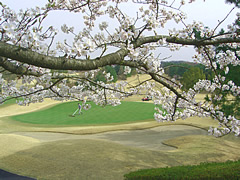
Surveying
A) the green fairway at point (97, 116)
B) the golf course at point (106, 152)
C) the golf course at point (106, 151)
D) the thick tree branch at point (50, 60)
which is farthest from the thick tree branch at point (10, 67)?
the green fairway at point (97, 116)

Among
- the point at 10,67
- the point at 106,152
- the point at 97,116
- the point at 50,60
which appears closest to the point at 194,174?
the point at 106,152

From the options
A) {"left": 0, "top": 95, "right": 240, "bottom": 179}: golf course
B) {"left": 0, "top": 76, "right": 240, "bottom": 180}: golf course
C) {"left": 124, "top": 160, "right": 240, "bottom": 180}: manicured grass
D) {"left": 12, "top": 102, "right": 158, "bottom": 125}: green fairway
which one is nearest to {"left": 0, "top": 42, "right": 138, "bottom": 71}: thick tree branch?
{"left": 0, "top": 76, "right": 240, "bottom": 180}: golf course

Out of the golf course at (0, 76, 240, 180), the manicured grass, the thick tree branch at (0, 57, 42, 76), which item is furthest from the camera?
the golf course at (0, 76, 240, 180)

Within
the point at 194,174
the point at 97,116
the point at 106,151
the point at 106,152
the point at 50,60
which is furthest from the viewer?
the point at 97,116

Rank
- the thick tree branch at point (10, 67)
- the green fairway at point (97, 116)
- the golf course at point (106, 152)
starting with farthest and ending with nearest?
1. the green fairway at point (97, 116)
2. the golf course at point (106, 152)
3. the thick tree branch at point (10, 67)

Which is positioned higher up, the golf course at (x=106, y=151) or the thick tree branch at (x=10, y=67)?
the thick tree branch at (x=10, y=67)

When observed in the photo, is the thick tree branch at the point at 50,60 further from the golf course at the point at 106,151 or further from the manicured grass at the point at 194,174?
the golf course at the point at 106,151

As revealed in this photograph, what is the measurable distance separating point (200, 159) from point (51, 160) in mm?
5750

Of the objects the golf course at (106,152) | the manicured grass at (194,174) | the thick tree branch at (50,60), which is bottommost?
the golf course at (106,152)

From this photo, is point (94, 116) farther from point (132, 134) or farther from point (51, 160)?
point (51, 160)

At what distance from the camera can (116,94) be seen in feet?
21.3

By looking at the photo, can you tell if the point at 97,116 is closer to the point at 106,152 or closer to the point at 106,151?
the point at 106,151

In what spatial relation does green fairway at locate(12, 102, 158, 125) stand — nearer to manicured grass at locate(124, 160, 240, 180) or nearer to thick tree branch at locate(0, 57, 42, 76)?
manicured grass at locate(124, 160, 240, 180)

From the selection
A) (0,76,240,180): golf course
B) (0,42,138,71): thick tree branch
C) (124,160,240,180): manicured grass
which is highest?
(0,42,138,71): thick tree branch
